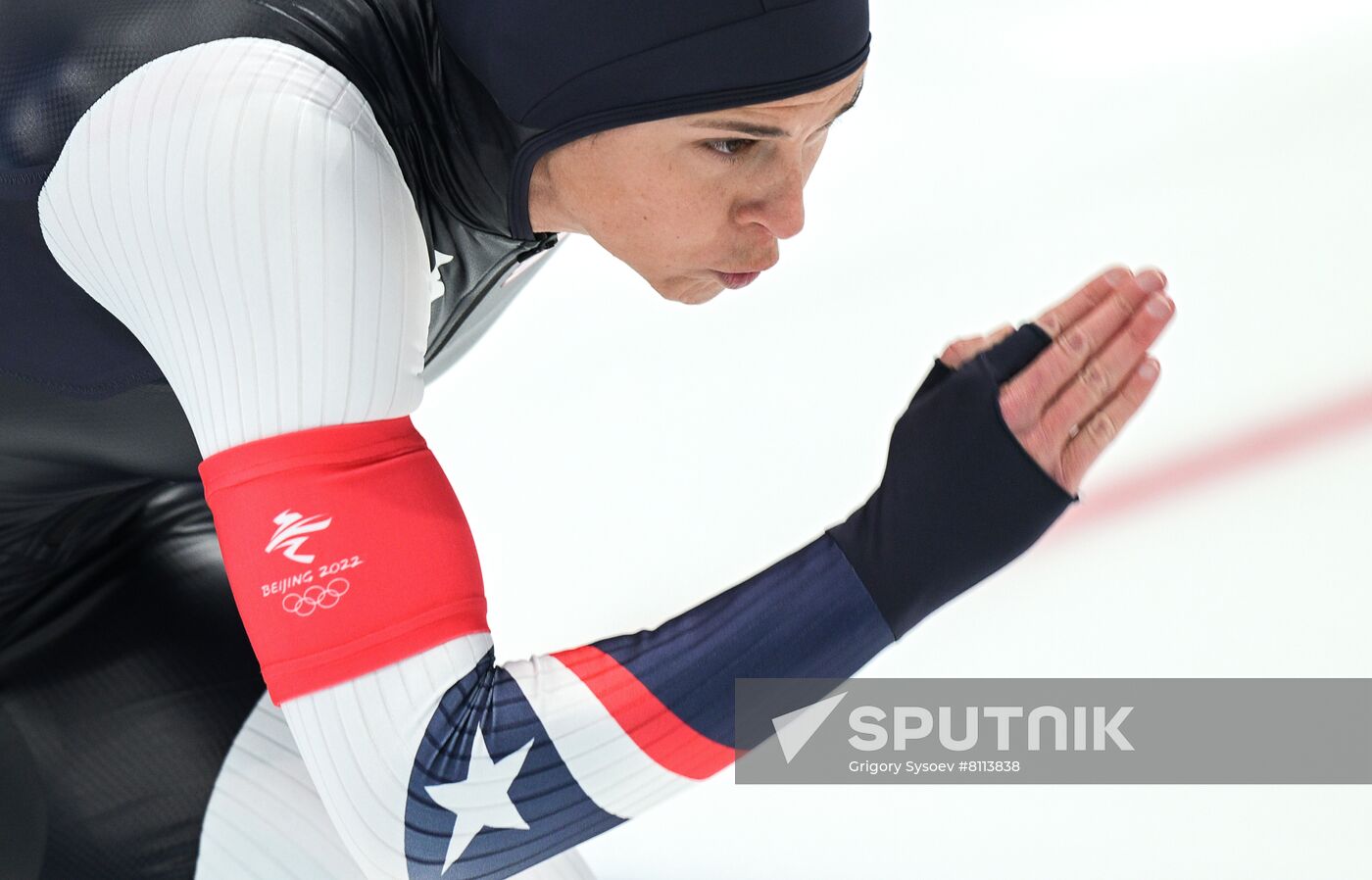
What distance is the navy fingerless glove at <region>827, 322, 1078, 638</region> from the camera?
1.03 meters

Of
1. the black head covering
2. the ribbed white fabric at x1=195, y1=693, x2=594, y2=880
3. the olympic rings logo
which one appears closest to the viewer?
the olympic rings logo

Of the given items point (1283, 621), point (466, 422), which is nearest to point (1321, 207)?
point (1283, 621)

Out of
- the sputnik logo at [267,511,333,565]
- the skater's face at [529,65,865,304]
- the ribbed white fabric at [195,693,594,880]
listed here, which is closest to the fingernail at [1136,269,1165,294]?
the skater's face at [529,65,865,304]

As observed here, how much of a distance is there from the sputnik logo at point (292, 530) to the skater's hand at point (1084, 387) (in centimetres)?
46

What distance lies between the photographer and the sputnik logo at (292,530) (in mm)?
996

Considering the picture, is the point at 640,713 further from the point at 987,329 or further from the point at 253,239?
the point at 987,329

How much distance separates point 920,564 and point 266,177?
506 mm

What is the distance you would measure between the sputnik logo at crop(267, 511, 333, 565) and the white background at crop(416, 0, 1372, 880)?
0.94m

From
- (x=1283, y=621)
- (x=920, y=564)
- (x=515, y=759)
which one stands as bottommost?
(x=515, y=759)

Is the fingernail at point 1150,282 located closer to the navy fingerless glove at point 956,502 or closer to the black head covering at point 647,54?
the navy fingerless glove at point 956,502

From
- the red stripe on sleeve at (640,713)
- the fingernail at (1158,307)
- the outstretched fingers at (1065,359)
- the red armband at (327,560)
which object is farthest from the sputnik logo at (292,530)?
the fingernail at (1158,307)

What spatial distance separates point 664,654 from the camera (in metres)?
1.04

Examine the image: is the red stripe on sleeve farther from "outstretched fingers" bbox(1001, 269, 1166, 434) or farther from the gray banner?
the gray banner

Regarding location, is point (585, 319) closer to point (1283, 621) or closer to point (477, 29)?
point (1283, 621)
